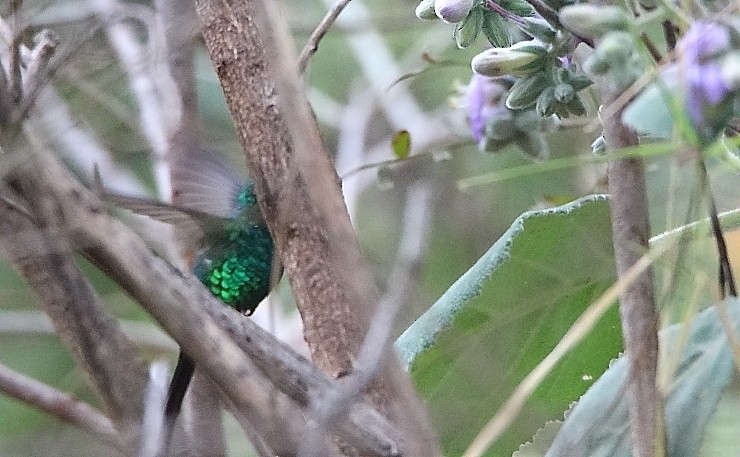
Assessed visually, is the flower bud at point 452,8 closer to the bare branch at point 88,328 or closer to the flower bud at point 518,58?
the flower bud at point 518,58

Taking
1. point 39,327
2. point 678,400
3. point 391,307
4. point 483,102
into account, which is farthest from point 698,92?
point 39,327

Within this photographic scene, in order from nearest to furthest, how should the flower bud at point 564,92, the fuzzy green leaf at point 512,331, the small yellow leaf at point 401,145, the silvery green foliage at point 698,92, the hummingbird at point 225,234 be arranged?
the silvery green foliage at point 698,92, the flower bud at point 564,92, the fuzzy green leaf at point 512,331, the small yellow leaf at point 401,145, the hummingbird at point 225,234

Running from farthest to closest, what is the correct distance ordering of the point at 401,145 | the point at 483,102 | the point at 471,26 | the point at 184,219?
the point at 184,219, the point at 401,145, the point at 483,102, the point at 471,26

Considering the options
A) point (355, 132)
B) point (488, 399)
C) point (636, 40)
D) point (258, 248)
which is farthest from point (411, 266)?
point (355, 132)

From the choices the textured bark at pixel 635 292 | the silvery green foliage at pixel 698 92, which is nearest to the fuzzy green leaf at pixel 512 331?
the textured bark at pixel 635 292

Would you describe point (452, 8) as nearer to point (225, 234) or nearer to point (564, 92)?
point (564, 92)

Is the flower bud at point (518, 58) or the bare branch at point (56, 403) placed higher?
the flower bud at point (518, 58)
